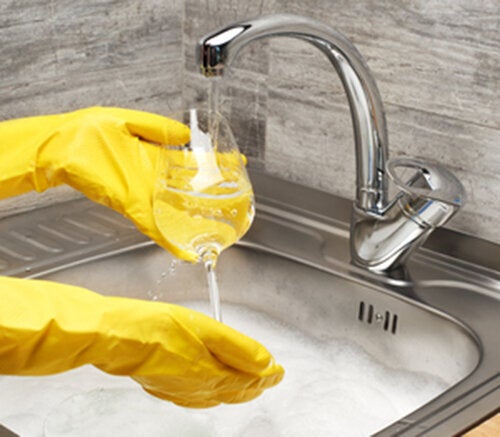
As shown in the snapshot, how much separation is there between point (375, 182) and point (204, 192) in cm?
34

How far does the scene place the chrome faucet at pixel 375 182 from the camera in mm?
1205

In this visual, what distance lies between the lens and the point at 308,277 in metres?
1.38

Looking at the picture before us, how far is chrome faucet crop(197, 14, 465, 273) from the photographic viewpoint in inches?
47.4

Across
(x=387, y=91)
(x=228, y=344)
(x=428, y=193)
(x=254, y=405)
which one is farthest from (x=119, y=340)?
(x=387, y=91)

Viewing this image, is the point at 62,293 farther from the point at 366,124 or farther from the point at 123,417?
the point at 366,124

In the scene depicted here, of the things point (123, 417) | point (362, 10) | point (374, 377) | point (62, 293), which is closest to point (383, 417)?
point (374, 377)

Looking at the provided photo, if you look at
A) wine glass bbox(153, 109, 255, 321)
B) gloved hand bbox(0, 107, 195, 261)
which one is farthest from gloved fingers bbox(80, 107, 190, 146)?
wine glass bbox(153, 109, 255, 321)

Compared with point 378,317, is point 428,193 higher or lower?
higher

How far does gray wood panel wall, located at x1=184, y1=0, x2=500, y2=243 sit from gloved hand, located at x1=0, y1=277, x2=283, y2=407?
0.54 meters

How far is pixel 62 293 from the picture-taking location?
35.5 inches

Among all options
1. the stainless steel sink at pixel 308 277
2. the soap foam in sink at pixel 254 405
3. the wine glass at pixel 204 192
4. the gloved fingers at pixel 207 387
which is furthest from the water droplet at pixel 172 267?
the gloved fingers at pixel 207 387

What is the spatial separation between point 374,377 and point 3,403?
48cm

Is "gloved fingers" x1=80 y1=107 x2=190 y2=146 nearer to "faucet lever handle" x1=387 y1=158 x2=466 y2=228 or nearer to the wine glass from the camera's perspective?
the wine glass

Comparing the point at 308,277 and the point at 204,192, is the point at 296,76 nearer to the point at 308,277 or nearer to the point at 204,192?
the point at 308,277
